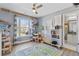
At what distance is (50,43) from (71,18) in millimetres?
557

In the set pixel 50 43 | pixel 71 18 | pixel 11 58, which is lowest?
pixel 11 58

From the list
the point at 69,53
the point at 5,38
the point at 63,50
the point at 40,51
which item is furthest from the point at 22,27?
the point at 69,53

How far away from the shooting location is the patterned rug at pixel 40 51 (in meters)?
1.75

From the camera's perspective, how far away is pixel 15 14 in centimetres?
170

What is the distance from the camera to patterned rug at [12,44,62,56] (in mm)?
1749

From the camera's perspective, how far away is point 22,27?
177cm

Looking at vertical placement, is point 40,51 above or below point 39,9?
below

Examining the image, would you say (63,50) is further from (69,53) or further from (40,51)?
(40,51)

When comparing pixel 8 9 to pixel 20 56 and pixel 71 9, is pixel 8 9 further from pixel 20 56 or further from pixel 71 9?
pixel 71 9

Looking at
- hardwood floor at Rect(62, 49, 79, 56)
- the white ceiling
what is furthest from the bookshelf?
hardwood floor at Rect(62, 49, 79, 56)

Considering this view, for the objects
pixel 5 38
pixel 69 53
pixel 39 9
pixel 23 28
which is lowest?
pixel 69 53

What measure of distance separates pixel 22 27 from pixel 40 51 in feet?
1.73

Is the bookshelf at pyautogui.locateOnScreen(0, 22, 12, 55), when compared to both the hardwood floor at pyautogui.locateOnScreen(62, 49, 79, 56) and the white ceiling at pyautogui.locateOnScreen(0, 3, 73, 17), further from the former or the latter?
the hardwood floor at pyautogui.locateOnScreen(62, 49, 79, 56)

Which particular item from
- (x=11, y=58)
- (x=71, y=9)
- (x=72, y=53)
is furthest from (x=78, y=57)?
(x=11, y=58)
